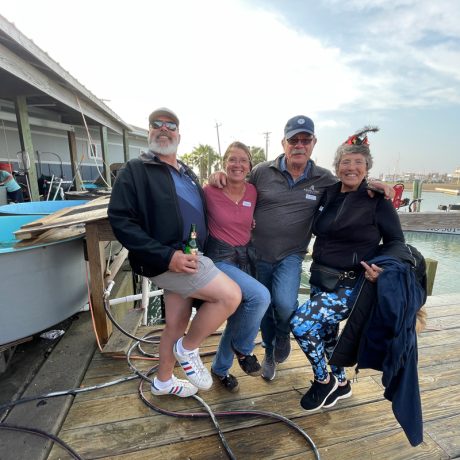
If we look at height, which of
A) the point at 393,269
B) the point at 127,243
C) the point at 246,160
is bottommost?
the point at 393,269

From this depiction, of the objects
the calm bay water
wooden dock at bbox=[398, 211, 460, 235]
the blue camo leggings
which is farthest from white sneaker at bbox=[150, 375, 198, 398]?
the calm bay water

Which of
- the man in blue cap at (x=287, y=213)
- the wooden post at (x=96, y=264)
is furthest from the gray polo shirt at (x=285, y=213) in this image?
the wooden post at (x=96, y=264)

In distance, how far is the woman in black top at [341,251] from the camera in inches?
76.3

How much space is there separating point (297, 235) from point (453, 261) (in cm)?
1181

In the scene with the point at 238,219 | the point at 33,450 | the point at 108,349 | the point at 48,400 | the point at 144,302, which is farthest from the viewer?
the point at 144,302

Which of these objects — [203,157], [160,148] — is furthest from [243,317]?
[203,157]

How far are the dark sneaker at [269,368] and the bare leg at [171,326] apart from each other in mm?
730

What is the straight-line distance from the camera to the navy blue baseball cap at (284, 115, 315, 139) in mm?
2209

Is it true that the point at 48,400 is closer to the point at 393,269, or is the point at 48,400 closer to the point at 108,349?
the point at 108,349

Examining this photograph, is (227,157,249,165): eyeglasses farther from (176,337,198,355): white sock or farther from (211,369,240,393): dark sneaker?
(211,369,240,393): dark sneaker

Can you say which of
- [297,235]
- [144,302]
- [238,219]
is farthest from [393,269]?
[144,302]

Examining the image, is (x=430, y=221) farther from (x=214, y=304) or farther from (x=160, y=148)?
(x=160, y=148)

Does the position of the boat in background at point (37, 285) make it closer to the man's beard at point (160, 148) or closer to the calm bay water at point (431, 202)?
the man's beard at point (160, 148)

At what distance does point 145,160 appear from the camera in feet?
6.07
